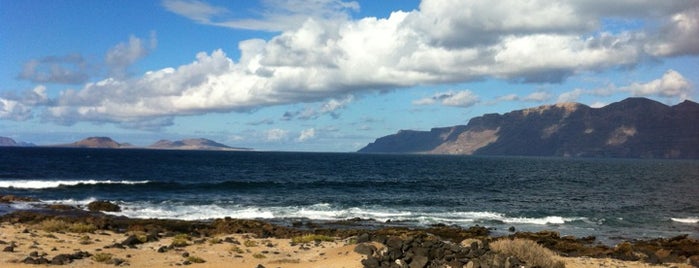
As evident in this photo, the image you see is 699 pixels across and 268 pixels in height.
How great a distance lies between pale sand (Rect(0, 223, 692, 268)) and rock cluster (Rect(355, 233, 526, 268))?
94 cm

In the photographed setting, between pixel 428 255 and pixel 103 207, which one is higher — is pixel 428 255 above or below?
above

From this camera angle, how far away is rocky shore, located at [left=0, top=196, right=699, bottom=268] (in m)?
21.0

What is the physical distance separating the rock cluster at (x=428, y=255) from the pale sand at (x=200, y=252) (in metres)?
0.94

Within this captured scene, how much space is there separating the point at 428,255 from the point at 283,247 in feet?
31.5

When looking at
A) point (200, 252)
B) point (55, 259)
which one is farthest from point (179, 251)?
point (55, 259)

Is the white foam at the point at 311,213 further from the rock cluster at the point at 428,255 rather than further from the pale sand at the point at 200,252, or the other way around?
the rock cluster at the point at 428,255

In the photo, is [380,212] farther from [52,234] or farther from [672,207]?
[672,207]

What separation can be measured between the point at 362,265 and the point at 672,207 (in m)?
51.1

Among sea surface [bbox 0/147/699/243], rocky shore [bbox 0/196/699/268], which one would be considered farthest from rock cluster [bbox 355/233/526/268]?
sea surface [bbox 0/147/699/243]

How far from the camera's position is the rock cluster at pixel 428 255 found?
64.2 feet

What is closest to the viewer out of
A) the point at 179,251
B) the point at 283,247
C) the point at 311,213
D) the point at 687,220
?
the point at 179,251

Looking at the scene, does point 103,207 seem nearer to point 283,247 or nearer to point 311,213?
point 311,213

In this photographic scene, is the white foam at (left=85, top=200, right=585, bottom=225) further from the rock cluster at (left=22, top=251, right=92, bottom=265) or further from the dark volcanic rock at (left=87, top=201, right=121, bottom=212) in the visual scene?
the rock cluster at (left=22, top=251, right=92, bottom=265)

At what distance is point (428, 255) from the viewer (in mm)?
20922
